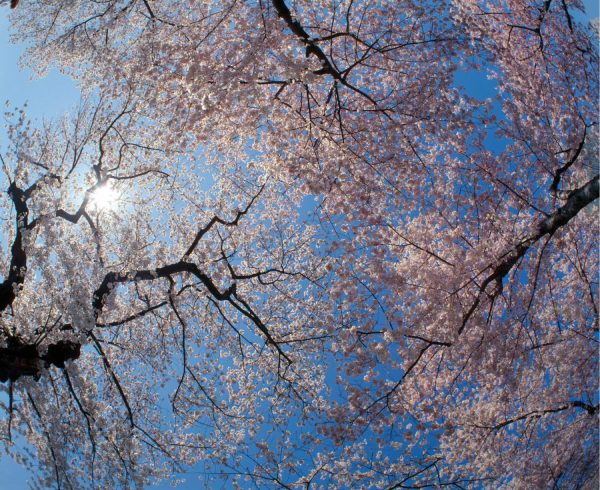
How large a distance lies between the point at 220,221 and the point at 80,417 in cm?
417

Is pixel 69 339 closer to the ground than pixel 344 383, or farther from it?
farther from it

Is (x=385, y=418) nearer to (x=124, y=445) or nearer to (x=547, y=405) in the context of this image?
(x=547, y=405)

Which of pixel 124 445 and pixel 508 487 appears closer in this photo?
pixel 124 445

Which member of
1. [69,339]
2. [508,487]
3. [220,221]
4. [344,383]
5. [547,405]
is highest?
[220,221]

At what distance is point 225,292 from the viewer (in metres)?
8.30

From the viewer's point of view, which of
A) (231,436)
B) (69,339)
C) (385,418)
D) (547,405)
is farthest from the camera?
(231,436)

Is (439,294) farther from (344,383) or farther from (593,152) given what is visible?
(593,152)

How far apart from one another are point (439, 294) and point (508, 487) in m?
4.42

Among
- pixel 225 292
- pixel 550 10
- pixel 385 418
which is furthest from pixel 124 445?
pixel 550 10

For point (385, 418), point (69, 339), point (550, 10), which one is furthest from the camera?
point (385, 418)

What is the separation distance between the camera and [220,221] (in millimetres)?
8688

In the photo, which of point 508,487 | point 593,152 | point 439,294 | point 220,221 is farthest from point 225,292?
point 508,487

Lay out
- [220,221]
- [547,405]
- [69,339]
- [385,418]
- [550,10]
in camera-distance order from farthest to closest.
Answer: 1. [547,405]
2. [220,221]
3. [385,418]
4. [550,10]
5. [69,339]

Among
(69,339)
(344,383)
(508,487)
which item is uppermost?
(69,339)
